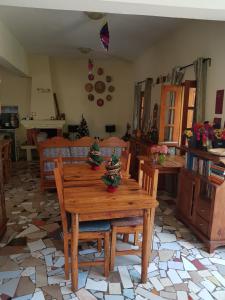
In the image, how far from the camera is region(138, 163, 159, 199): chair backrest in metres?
2.16

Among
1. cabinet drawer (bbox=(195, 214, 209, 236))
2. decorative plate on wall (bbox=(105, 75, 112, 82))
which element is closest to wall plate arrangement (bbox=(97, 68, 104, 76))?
decorative plate on wall (bbox=(105, 75, 112, 82))

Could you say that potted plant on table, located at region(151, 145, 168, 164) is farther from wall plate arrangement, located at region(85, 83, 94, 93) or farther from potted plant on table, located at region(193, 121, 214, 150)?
wall plate arrangement, located at region(85, 83, 94, 93)

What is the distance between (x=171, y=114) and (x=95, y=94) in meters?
3.79

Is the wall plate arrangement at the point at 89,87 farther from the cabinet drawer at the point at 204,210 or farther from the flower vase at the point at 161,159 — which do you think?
the cabinet drawer at the point at 204,210

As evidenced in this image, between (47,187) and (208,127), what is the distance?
9.20 ft

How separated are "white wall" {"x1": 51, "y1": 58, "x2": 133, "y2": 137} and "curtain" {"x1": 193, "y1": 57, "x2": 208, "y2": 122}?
4118mm

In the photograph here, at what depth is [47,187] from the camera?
14.1 feet

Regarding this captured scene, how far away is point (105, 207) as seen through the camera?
194 centimetres

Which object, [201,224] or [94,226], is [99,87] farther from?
[94,226]

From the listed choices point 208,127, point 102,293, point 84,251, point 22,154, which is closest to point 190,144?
point 208,127

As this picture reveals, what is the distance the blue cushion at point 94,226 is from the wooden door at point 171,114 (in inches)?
101

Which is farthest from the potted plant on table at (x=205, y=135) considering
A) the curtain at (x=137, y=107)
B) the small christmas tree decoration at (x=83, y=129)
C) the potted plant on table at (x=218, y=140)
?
the small christmas tree decoration at (x=83, y=129)

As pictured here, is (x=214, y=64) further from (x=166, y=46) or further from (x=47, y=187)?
(x=47, y=187)

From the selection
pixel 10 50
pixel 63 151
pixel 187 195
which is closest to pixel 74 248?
pixel 187 195
